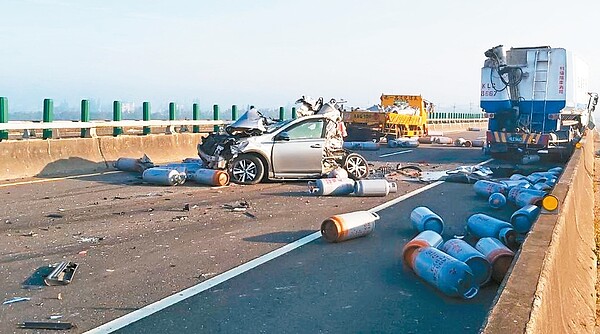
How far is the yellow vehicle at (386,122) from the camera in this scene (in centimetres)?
3431

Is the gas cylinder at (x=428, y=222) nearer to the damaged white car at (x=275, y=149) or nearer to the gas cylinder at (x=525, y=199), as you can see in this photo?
the gas cylinder at (x=525, y=199)

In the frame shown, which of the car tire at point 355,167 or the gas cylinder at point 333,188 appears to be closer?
the gas cylinder at point 333,188

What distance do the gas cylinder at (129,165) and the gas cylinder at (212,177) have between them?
2503 millimetres

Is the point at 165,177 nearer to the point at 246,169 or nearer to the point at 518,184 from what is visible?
the point at 246,169

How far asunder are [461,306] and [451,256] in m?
0.70

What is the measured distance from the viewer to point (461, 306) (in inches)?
241

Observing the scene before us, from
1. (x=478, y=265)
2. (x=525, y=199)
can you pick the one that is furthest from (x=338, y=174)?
(x=478, y=265)

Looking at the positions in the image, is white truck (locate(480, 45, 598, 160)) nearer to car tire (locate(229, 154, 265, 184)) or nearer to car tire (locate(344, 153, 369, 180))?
car tire (locate(344, 153, 369, 180))

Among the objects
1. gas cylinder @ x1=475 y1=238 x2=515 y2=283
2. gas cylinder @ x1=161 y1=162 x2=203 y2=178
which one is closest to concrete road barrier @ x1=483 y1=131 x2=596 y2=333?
gas cylinder @ x1=475 y1=238 x2=515 y2=283

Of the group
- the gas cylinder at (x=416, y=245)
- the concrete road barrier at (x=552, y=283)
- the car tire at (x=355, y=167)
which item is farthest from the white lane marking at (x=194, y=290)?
the car tire at (x=355, y=167)

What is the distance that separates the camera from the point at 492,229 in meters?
8.44

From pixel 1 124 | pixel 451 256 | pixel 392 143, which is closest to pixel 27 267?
pixel 451 256

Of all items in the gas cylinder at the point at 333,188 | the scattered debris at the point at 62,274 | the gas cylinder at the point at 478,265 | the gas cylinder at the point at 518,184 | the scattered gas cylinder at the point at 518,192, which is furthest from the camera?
the gas cylinder at the point at 333,188

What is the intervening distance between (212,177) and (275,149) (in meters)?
1.55
